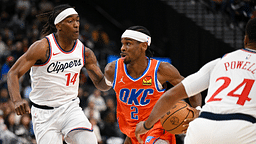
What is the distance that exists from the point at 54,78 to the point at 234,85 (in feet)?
9.11

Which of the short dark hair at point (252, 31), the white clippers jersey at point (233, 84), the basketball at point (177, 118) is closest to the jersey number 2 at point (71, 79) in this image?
the basketball at point (177, 118)

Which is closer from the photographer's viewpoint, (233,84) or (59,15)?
(233,84)

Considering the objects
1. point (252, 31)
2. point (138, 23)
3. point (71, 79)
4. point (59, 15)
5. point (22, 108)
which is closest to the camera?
point (252, 31)

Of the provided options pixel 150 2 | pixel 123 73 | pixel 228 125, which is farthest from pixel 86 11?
pixel 228 125

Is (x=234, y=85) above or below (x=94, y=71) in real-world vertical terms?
above

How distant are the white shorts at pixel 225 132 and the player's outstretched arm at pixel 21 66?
2.32 m

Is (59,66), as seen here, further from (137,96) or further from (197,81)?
(197,81)

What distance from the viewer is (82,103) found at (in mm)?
10383

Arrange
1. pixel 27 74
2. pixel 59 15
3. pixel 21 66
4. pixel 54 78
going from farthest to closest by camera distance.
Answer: pixel 27 74, pixel 59 15, pixel 54 78, pixel 21 66

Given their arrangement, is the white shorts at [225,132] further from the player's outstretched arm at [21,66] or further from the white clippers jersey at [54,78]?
the white clippers jersey at [54,78]

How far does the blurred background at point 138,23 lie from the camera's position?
10.0 metres

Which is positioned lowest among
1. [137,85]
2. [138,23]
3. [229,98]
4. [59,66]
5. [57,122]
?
[138,23]

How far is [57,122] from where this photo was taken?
15.1 ft

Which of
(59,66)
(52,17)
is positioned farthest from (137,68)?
(52,17)
